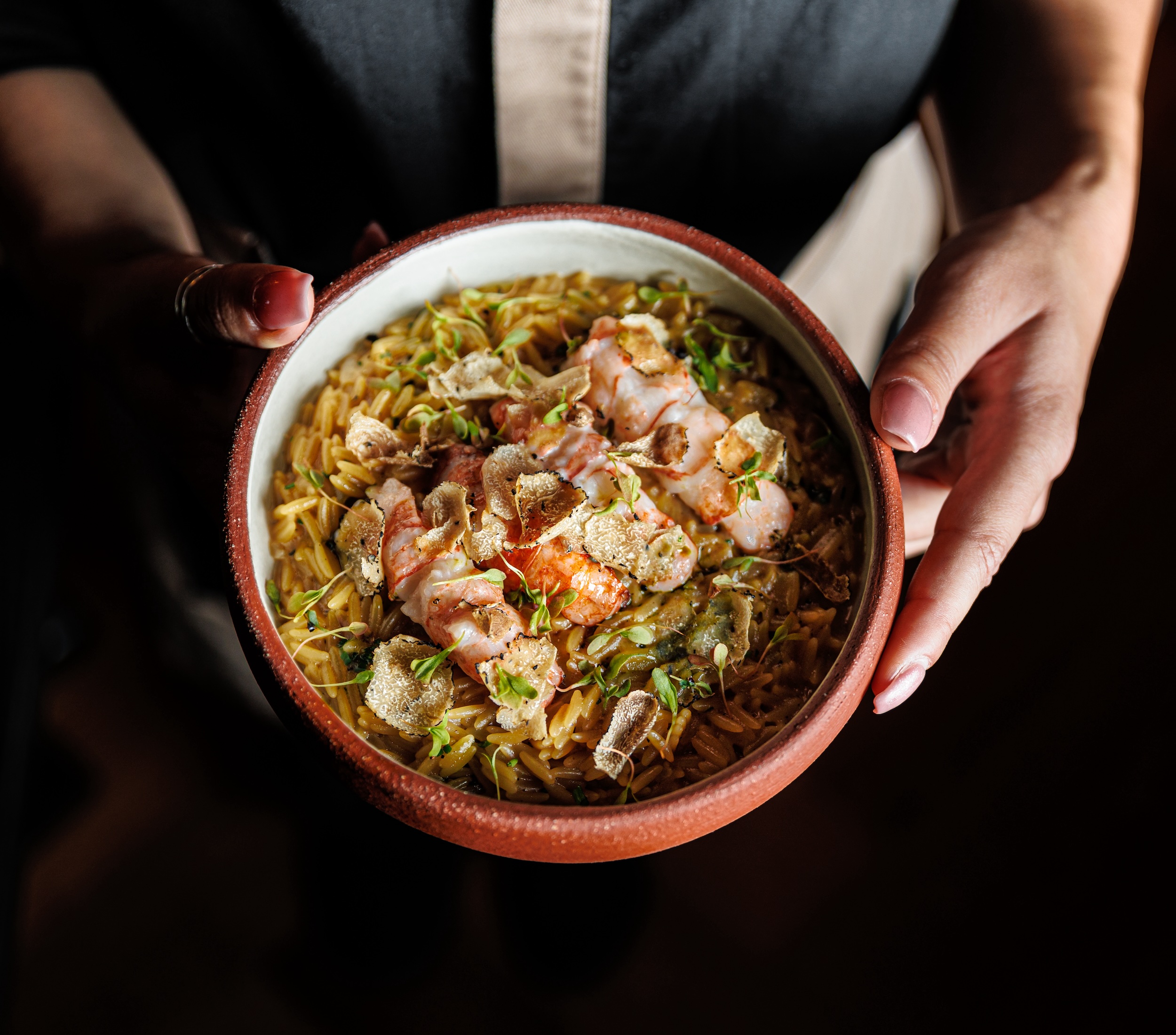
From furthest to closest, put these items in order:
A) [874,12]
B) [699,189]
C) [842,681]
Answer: [699,189], [874,12], [842,681]

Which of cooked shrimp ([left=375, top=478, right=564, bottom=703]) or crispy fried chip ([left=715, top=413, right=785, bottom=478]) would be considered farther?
crispy fried chip ([left=715, top=413, right=785, bottom=478])

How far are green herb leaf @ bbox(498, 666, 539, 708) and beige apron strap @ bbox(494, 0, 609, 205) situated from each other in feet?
3.28

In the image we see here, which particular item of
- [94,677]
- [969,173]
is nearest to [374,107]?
[969,173]

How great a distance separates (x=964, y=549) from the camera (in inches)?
A: 48.4

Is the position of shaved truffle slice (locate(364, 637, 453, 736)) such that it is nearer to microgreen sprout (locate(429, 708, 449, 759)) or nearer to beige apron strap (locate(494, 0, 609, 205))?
microgreen sprout (locate(429, 708, 449, 759))

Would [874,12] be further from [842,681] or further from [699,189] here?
[842,681]

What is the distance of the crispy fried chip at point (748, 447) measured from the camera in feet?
3.65

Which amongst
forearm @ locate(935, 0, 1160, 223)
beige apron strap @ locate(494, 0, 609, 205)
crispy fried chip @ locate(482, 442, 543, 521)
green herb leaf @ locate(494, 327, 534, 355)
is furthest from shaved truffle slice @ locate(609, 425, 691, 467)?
forearm @ locate(935, 0, 1160, 223)

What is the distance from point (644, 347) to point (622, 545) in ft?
0.93

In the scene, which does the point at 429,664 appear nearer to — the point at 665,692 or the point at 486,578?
the point at 486,578

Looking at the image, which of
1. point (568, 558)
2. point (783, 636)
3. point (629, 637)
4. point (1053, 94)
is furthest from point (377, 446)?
point (1053, 94)

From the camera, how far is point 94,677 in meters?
2.70

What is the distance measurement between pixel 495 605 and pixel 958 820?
1951 mm

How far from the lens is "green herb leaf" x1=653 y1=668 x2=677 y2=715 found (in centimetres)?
104
